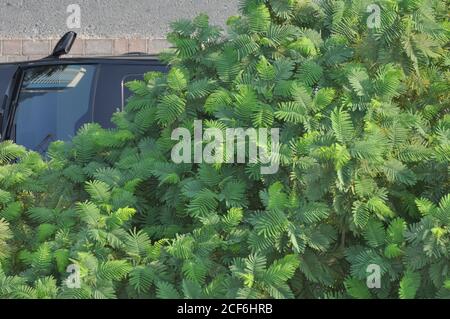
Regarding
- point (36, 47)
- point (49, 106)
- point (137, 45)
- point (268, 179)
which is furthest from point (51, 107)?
point (36, 47)

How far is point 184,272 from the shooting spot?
112 inches

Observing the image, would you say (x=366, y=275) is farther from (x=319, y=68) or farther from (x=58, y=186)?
(x=58, y=186)

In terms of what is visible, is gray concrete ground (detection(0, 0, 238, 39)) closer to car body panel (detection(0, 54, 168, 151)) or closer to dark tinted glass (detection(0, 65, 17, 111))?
car body panel (detection(0, 54, 168, 151))

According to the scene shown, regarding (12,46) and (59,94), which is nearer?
(59,94)

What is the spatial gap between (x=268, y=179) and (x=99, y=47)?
673 centimetres

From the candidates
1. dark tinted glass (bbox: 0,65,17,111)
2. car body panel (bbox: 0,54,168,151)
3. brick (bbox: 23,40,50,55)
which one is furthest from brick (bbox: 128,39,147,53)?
dark tinted glass (bbox: 0,65,17,111)

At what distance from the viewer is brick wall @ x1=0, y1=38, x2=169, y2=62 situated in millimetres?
9422

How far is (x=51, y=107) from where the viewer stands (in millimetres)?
5660

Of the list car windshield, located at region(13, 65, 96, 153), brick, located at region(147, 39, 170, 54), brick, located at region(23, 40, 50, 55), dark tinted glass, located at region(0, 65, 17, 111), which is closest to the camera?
car windshield, located at region(13, 65, 96, 153)

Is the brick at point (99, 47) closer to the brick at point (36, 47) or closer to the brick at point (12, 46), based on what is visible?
the brick at point (36, 47)

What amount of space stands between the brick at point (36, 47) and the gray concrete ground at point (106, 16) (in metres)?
0.06

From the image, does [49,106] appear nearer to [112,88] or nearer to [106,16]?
[112,88]

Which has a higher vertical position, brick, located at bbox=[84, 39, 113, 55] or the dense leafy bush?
brick, located at bbox=[84, 39, 113, 55]

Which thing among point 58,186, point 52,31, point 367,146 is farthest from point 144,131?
point 52,31
